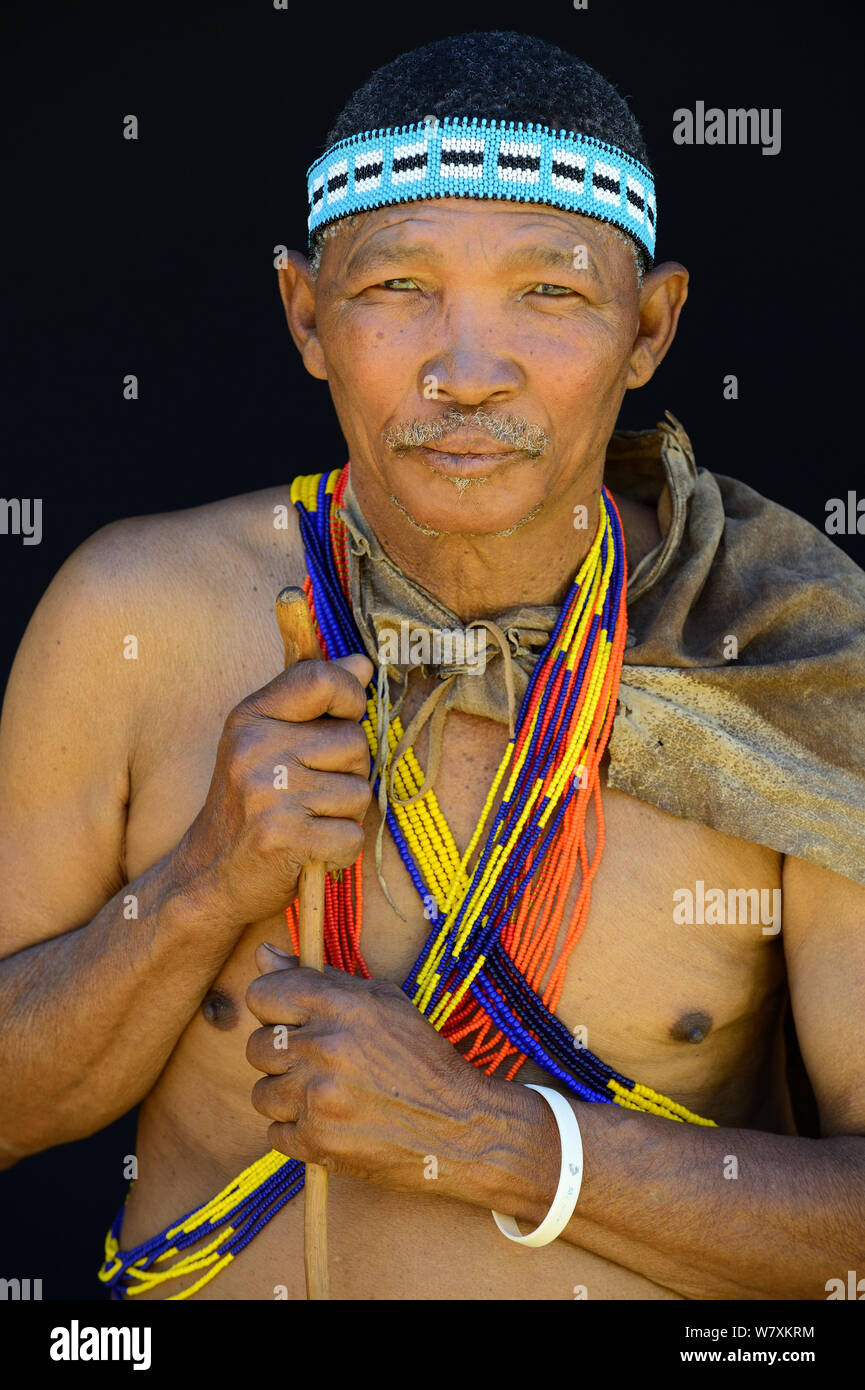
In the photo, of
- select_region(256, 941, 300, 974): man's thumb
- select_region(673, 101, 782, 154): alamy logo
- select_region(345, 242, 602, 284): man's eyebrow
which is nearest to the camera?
select_region(256, 941, 300, 974): man's thumb

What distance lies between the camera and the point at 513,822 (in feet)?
8.59

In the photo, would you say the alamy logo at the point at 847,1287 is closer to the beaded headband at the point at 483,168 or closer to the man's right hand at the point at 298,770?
the man's right hand at the point at 298,770

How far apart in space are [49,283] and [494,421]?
6.54 ft

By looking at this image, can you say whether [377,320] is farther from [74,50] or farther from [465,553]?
[74,50]

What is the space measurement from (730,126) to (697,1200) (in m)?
2.49

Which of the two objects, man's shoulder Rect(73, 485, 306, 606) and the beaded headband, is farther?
man's shoulder Rect(73, 485, 306, 606)

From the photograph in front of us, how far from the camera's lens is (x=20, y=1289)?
4.13 meters

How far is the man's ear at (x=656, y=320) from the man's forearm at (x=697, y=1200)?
114 cm

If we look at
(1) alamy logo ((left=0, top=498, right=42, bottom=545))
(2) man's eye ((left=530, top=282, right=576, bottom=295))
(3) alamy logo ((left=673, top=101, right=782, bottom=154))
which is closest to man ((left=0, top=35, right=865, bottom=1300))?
(2) man's eye ((left=530, top=282, right=576, bottom=295))

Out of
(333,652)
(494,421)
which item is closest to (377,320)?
(494,421)

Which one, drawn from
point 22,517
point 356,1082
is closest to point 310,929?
point 356,1082

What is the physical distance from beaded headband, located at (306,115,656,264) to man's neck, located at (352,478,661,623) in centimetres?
43

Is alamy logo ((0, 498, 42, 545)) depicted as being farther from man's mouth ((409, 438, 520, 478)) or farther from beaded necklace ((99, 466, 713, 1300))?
man's mouth ((409, 438, 520, 478))

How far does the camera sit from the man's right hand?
7.70ft
